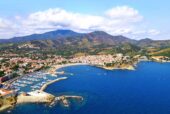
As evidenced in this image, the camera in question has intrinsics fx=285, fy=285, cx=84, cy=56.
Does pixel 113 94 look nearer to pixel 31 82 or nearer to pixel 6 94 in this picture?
pixel 6 94

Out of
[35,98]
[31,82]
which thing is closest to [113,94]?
[35,98]

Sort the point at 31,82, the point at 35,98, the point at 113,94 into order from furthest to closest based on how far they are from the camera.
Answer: the point at 31,82 < the point at 113,94 < the point at 35,98

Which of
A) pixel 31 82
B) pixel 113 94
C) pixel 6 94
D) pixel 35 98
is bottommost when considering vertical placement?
pixel 113 94

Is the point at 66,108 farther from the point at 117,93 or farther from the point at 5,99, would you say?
the point at 117,93

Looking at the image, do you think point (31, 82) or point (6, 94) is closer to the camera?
point (6, 94)

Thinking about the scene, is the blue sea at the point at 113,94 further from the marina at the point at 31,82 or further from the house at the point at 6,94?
the house at the point at 6,94

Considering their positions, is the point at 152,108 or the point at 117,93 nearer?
the point at 152,108

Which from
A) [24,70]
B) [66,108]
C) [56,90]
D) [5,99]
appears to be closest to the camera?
[66,108]

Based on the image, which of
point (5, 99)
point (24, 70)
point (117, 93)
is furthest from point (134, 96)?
point (24, 70)

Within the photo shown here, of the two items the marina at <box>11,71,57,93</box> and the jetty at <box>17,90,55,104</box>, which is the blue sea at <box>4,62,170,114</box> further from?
the marina at <box>11,71,57,93</box>

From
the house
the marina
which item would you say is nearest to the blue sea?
the marina
